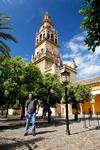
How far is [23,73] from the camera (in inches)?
541

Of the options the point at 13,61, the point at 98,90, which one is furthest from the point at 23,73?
the point at 98,90

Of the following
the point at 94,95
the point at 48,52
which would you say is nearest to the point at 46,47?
the point at 48,52

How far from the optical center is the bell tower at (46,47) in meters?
47.1

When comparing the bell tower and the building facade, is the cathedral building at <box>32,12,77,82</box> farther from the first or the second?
the building facade

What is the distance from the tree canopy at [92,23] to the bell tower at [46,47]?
40.9 meters

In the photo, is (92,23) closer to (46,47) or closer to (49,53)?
(49,53)

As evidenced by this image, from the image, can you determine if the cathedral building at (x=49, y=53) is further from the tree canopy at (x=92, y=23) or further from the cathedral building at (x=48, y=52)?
the tree canopy at (x=92, y=23)

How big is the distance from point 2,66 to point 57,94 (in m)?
6.25

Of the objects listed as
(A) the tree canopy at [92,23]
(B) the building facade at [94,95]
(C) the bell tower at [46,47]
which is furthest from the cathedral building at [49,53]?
(A) the tree canopy at [92,23]

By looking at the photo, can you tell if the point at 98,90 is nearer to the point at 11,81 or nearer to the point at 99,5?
the point at 11,81

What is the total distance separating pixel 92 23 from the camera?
442 centimetres

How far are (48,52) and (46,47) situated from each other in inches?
82.7

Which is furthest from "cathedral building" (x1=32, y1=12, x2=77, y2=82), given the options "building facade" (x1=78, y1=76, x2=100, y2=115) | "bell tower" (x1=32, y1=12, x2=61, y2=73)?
"building facade" (x1=78, y1=76, x2=100, y2=115)

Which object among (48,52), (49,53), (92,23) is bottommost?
(92,23)
